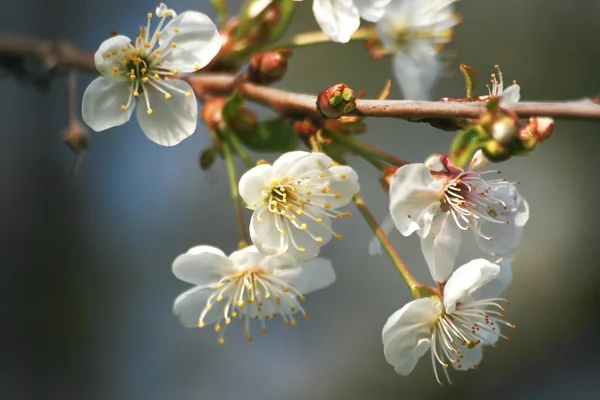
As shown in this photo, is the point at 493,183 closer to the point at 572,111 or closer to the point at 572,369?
the point at 572,111

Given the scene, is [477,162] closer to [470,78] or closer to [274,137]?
[470,78]

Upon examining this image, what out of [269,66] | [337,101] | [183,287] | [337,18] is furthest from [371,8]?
[183,287]

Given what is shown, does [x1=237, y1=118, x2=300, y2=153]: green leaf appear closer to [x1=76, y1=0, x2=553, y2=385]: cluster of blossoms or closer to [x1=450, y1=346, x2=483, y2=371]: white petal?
[x1=76, y1=0, x2=553, y2=385]: cluster of blossoms

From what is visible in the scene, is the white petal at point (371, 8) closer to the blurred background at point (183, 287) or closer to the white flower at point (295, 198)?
the white flower at point (295, 198)

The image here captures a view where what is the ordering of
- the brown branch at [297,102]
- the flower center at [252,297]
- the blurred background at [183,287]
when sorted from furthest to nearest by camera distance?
the blurred background at [183,287], the flower center at [252,297], the brown branch at [297,102]

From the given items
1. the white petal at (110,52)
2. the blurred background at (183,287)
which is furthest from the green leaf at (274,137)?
the blurred background at (183,287)

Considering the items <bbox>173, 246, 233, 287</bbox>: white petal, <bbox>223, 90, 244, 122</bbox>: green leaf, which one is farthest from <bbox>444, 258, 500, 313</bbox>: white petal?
<bbox>223, 90, 244, 122</bbox>: green leaf

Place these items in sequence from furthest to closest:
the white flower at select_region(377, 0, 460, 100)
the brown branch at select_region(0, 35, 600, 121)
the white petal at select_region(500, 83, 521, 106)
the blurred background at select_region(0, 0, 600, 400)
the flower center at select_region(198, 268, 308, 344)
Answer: the blurred background at select_region(0, 0, 600, 400) < the white flower at select_region(377, 0, 460, 100) < the flower center at select_region(198, 268, 308, 344) < the white petal at select_region(500, 83, 521, 106) < the brown branch at select_region(0, 35, 600, 121)
